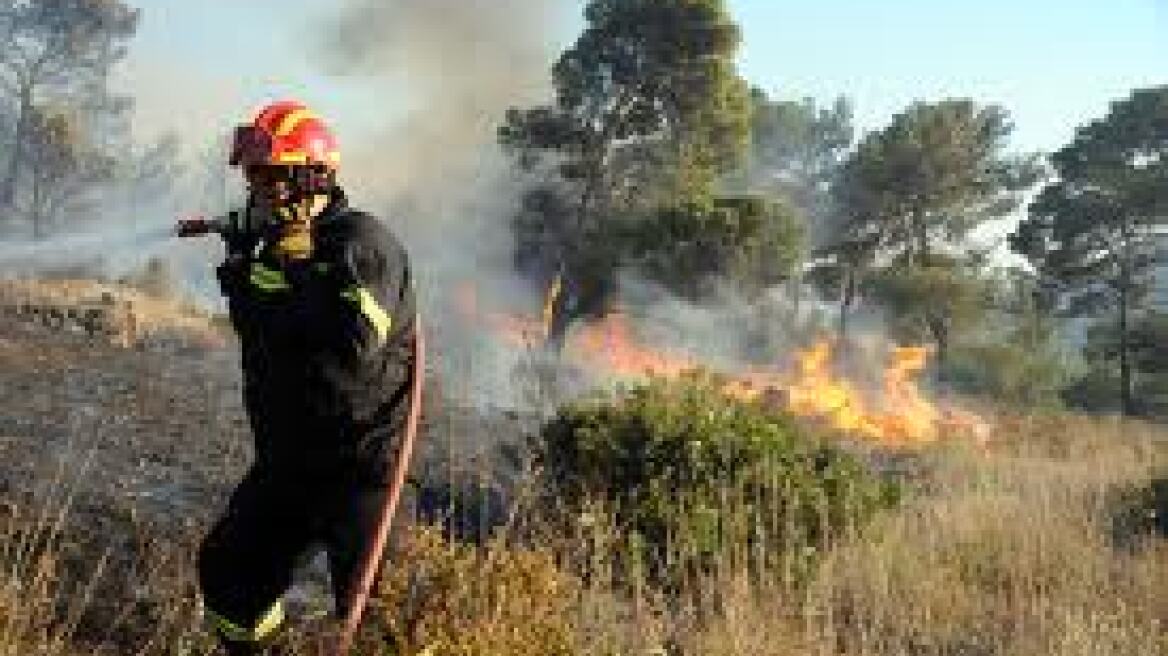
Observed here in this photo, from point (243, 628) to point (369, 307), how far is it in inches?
48.9

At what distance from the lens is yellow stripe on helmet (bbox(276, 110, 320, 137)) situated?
5277 millimetres

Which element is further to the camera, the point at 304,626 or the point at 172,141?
the point at 172,141

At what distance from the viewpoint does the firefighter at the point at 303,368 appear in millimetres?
5145

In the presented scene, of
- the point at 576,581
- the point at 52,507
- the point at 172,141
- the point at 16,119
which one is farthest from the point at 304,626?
the point at 172,141

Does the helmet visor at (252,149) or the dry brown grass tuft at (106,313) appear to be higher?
the helmet visor at (252,149)

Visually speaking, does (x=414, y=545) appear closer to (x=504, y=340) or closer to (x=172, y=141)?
(x=504, y=340)

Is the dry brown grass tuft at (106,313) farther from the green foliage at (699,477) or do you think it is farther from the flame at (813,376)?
the green foliage at (699,477)

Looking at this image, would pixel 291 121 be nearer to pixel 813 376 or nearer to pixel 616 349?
pixel 616 349

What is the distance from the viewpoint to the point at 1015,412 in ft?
115

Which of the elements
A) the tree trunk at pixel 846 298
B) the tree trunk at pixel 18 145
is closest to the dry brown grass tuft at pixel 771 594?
the tree trunk at pixel 846 298

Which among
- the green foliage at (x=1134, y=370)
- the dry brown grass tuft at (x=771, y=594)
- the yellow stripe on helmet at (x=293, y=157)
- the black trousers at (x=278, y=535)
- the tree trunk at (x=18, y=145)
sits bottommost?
the green foliage at (x=1134, y=370)

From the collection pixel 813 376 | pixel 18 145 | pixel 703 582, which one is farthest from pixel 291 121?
pixel 18 145

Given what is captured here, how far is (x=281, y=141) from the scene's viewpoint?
5.26 meters

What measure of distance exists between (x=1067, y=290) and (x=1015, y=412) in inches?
384
